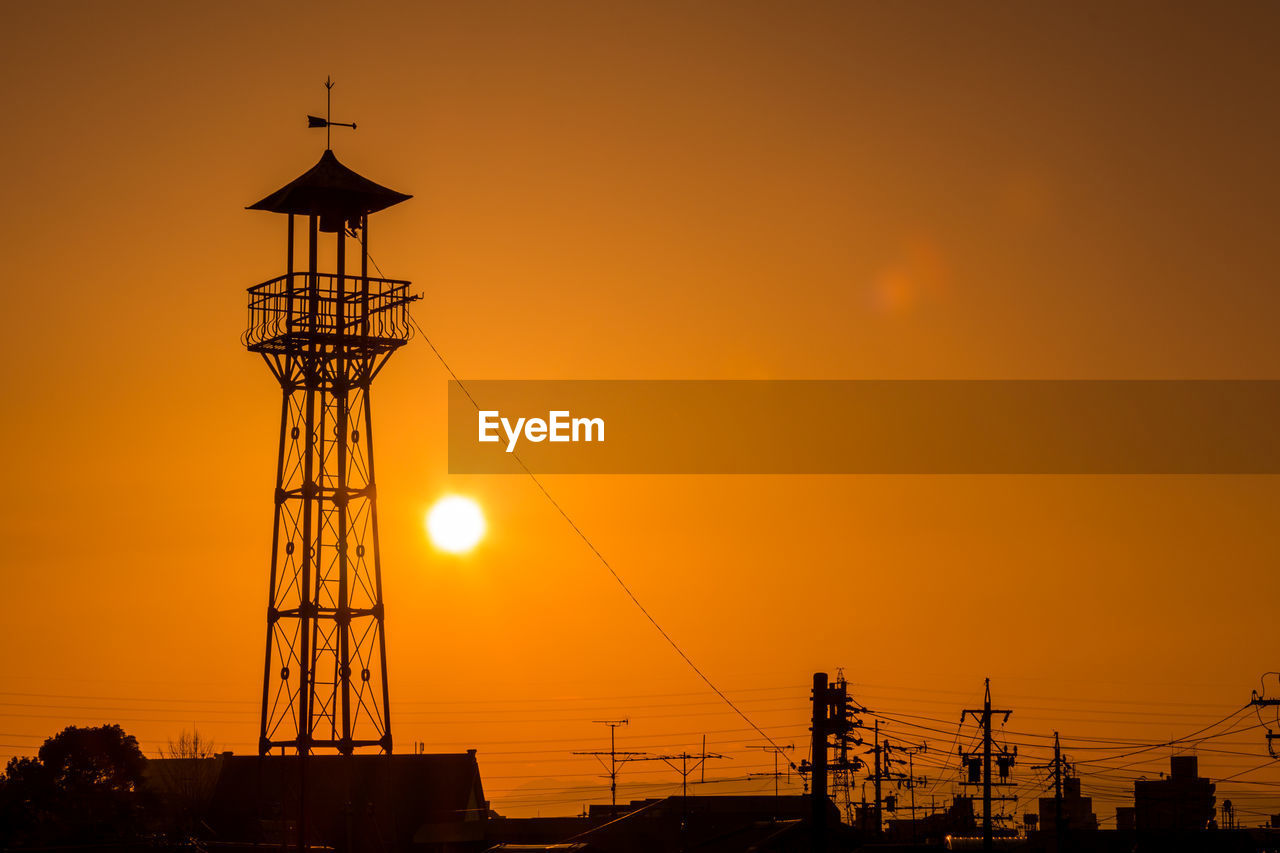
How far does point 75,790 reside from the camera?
86.2m

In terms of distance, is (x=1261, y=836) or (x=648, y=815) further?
(x=1261, y=836)

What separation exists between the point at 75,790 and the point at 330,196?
45276 millimetres

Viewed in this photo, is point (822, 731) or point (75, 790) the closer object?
point (822, 731)

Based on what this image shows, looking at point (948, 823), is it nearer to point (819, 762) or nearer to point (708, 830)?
point (708, 830)

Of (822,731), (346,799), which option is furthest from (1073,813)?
(822,731)

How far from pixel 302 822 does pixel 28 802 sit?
132 feet

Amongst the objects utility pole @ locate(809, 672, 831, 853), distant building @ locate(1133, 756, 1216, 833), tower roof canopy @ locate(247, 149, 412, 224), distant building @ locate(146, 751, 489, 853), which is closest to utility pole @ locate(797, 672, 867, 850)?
utility pole @ locate(809, 672, 831, 853)

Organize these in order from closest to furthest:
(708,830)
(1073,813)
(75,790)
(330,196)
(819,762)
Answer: (819,762)
(330,196)
(708,830)
(75,790)
(1073,813)

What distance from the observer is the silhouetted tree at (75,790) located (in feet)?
268

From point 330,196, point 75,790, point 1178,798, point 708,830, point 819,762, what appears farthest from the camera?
point 1178,798

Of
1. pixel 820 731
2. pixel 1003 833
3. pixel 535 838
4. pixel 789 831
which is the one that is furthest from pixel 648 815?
pixel 1003 833

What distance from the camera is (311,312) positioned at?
50.6 m

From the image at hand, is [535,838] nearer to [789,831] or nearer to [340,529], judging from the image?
[789,831]

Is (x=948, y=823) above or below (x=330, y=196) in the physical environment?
below
